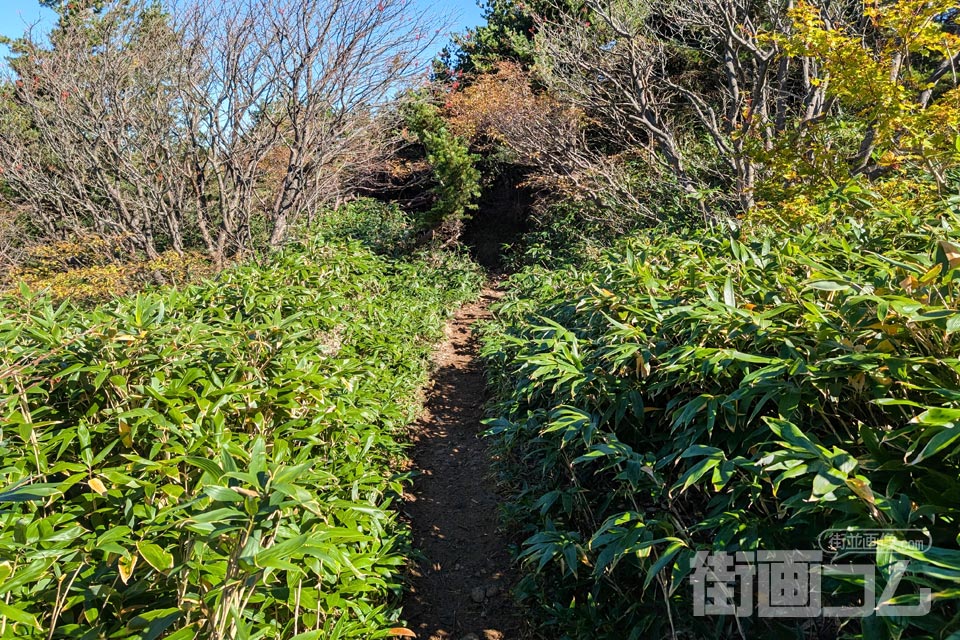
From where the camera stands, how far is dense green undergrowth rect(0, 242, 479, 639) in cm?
147

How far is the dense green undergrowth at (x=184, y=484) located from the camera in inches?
57.9

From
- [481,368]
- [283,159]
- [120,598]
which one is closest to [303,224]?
[283,159]

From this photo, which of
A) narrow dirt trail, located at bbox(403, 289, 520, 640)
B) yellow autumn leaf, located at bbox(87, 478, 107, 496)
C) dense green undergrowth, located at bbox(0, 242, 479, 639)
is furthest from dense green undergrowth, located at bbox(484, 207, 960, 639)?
yellow autumn leaf, located at bbox(87, 478, 107, 496)

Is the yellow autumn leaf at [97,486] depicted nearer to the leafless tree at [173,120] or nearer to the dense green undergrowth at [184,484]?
the dense green undergrowth at [184,484]

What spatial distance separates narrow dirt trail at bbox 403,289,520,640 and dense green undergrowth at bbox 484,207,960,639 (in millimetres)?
299

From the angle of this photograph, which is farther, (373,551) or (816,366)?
(373,551)

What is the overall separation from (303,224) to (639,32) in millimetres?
5733

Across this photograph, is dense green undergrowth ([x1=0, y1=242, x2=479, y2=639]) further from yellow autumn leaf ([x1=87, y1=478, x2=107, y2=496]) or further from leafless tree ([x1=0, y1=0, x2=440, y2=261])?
leafless tree ([x1=0, y1=0, x2=440, y2=261])

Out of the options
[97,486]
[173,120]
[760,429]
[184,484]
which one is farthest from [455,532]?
[173,120]

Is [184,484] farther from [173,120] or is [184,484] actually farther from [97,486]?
[173,120]

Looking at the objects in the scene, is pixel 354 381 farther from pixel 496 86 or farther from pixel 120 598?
pixel 496 86

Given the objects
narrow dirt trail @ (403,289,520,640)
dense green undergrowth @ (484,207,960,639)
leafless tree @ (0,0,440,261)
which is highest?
leafless tree @ (0,0,440,261)

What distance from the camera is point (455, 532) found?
10.7 feet

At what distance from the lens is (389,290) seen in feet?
23.0
